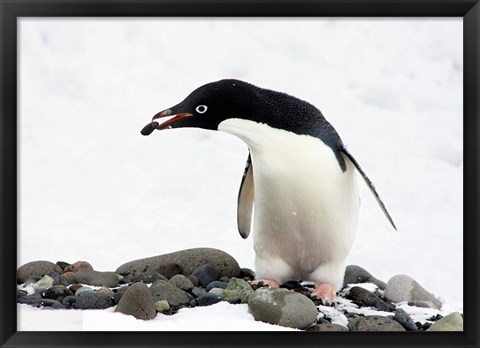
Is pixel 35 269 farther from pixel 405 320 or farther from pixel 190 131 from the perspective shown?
pixel 405 320

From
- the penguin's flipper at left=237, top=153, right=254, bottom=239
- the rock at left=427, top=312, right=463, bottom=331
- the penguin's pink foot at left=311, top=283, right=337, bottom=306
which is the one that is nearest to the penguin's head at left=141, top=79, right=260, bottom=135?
the penguin's flipper at left=237, top=153, right=254, bottom=239

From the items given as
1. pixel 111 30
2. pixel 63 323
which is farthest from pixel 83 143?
pixel 63 323

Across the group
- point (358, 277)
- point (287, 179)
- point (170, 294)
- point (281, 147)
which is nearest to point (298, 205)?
point (287, 179)

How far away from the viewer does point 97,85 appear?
7.61 ft

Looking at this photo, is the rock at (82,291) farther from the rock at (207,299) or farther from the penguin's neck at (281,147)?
the penguin's neck at (281,147)

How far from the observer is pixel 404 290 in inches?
95.5

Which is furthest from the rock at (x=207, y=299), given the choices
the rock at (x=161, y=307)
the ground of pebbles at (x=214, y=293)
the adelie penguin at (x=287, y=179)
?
the adelie penguin at (x=287, y=179)

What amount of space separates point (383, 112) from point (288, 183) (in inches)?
15.9

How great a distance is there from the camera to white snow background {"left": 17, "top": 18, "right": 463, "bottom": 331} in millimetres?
2281

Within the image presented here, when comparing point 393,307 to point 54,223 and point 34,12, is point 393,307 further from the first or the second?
point 34,12

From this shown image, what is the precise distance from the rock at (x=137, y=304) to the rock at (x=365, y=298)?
0.68 meters

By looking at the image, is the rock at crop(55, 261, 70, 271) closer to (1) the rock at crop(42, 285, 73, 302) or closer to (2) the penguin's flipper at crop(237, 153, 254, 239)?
(1) the rock at crop(42, 285, 73, 302)

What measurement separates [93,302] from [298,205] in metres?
0.77

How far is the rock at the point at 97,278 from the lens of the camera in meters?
2.39
